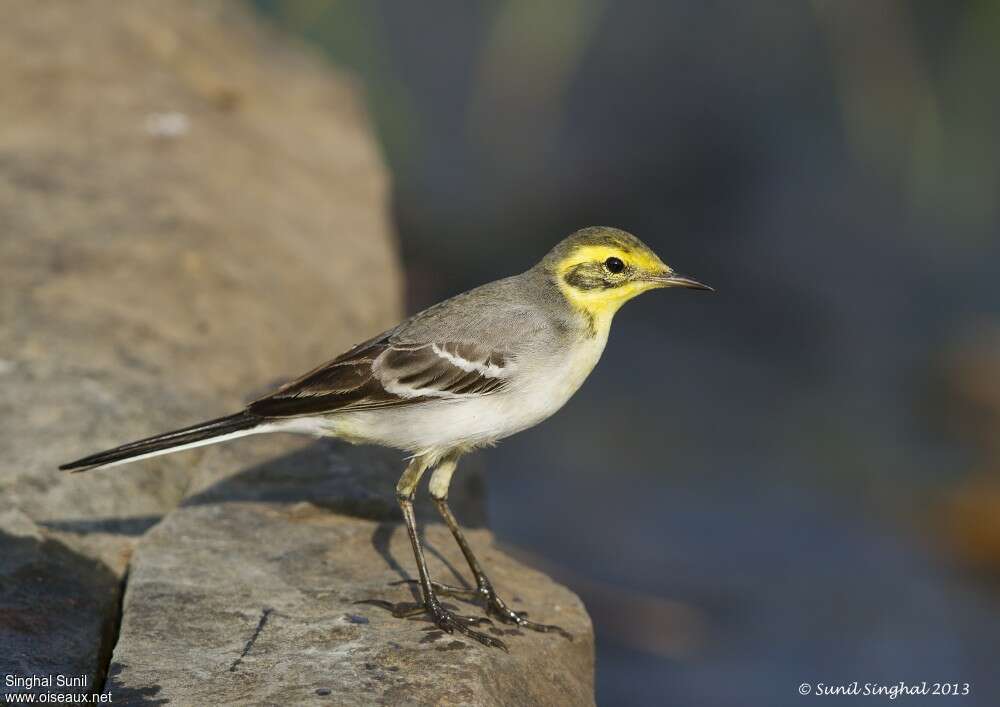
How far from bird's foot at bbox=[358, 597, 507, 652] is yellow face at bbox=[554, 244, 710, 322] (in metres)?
1.57

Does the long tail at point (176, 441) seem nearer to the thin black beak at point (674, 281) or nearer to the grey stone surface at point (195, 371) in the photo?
the grey stone surface at point (195, 371)

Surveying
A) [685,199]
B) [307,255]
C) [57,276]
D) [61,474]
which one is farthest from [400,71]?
[61,474]

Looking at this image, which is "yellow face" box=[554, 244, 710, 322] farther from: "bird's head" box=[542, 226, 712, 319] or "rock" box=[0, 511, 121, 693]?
"rock" box=[0, 511, 121, 693]

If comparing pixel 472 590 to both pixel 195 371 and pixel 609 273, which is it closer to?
pixel 609 273

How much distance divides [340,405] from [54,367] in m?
1.91

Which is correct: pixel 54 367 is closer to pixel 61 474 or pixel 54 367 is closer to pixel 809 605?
pixel 61 474

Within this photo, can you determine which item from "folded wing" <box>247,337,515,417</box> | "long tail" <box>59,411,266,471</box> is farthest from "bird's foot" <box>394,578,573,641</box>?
"long tail" <box>59,411,266,471</box>

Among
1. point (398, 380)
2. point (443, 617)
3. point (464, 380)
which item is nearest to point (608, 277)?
point (464, 380)

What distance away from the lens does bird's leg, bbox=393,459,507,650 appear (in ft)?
18.1

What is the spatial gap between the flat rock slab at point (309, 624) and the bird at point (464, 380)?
0.24 m

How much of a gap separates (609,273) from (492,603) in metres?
1.66

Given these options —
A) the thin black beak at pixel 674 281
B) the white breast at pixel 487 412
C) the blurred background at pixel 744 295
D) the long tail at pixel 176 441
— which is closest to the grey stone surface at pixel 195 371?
the long tail at pixel 176 441

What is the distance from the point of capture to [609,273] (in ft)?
21.1

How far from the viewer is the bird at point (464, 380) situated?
6.08 metres
